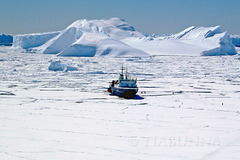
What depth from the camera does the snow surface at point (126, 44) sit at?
45844mm

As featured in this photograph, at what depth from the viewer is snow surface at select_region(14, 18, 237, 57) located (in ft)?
150

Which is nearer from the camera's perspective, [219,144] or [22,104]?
[219,144]

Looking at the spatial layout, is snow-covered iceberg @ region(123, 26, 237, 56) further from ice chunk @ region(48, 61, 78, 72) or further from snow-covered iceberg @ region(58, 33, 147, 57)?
ice chunk @ region(48, 61, 78, 72)

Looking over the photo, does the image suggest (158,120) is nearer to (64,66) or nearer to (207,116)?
(207,116)

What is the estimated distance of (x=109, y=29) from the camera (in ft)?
266

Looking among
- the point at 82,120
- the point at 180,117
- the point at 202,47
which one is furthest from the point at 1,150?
the point at 202,47

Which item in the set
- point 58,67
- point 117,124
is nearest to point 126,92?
point 117,124

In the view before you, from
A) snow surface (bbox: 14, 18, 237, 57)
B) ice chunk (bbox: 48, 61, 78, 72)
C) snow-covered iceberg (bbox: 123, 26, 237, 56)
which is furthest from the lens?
snow-covered iceberg (bbox: 123, 26, 237, 56)

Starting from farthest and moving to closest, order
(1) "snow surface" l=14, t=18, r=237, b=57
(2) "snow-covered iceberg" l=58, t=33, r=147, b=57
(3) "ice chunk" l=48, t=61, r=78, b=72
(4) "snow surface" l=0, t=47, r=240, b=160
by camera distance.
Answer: (1) "snow surface" l=14, t=18, r=237, b=57
(2) "snow-covered iceberg" l=58, t=33, r=147, b=57
(3) "ice chunk" l=48, t=61, r=78, b=72
(4) "snow surface" l=0, t=47, r=240, b=160

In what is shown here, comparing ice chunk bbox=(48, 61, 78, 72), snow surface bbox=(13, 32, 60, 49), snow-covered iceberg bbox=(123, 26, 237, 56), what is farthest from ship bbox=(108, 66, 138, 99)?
snow surface bbox=(13, 32, 60, 49)

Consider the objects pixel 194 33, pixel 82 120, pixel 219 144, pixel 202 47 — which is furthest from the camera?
pixel 194 33

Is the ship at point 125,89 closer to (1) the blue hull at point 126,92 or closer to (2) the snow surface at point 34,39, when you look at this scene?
(1) the blue hull at point 126,92

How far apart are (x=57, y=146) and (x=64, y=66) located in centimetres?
1817

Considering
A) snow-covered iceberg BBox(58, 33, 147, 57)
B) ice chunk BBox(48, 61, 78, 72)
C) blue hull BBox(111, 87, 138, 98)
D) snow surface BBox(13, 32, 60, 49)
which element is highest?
snow surface BBox(13, 32, 60, 49)
